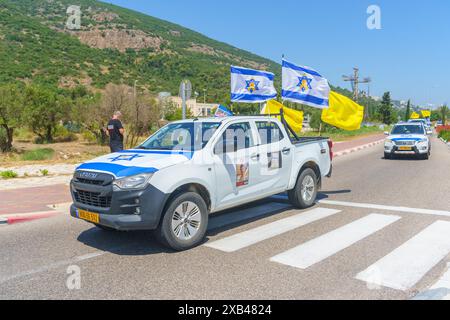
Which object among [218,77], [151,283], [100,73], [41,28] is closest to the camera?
[151,283]

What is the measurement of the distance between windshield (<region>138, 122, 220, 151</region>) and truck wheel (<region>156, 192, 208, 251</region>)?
2.89 feet

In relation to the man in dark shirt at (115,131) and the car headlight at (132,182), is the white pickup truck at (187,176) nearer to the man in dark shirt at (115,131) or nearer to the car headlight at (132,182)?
the car headlight at (132,182)

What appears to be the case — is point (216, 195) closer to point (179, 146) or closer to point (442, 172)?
point (179, 146)

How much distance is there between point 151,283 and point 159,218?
93cm

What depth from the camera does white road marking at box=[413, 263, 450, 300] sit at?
12.1 ft

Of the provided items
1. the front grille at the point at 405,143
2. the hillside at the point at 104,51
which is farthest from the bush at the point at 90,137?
the hillside at the point at 104,51

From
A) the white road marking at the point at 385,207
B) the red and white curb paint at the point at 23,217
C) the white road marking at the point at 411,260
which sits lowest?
the white road marking at the point at 411,260

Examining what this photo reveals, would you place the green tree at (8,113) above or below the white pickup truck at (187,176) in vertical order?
above

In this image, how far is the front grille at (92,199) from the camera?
4.87 m

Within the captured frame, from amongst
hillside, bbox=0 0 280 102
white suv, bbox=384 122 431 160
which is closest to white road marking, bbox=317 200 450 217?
white suv, bbox=384 122 431 160

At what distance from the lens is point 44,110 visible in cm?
2702

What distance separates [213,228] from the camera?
6.25 metres

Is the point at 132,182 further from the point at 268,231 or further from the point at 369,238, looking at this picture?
the point at 369,238
